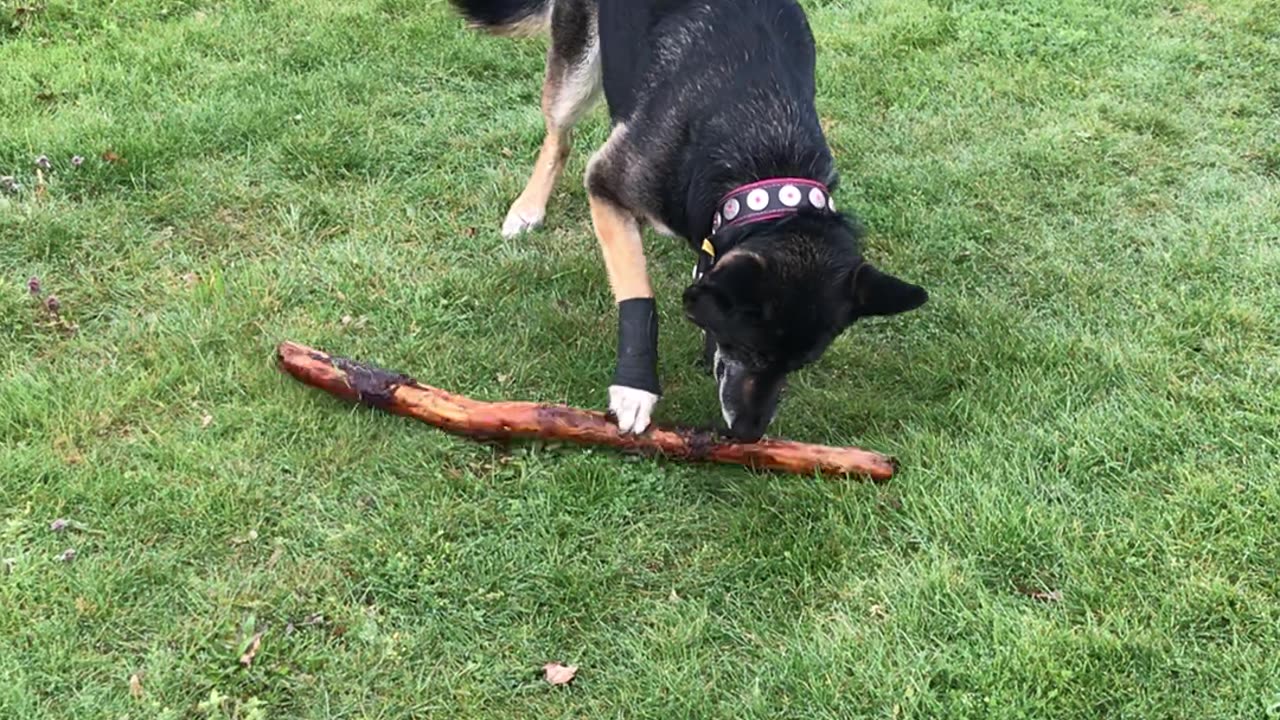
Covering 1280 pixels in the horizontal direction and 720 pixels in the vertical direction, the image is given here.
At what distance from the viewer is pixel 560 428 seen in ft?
12.0

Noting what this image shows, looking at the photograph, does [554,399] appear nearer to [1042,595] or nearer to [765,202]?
[765,202]

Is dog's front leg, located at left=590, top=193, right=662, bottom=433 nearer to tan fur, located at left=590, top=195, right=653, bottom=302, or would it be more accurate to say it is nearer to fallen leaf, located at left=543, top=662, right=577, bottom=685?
tan fur, located at left=590, top=195, right=653, bottom=302

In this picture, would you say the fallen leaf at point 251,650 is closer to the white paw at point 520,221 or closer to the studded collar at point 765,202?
the studded collar at point 765,202

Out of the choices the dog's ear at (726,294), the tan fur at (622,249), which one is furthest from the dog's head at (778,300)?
the tan fur at (622,249)

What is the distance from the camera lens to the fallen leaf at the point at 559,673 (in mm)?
2949

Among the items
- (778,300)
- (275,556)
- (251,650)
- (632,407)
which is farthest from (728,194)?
(251,650)

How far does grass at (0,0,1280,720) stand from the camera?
2.93m

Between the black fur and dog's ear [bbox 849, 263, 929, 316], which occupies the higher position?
the black fur

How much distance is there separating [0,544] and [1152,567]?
381 centimetres

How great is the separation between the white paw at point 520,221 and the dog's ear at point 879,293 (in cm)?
225

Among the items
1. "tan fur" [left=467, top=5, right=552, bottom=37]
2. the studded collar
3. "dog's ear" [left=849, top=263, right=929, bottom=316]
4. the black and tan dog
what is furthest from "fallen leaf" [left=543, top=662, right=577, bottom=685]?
"tan fur" [left=467, top=5, right=552, bottom=37]

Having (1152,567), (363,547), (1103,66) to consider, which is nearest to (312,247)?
(363,547)

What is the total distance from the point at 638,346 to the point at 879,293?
3.15 ft

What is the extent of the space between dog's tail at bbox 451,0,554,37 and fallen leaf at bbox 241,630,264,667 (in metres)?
3.62
